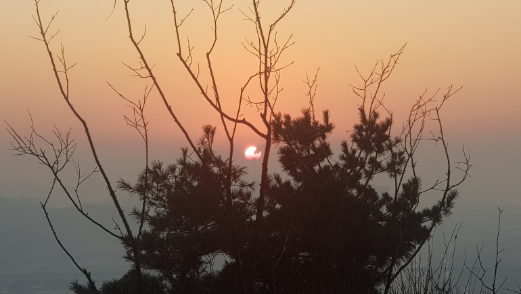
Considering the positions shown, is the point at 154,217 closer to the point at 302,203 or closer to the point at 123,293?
the point at 123,293

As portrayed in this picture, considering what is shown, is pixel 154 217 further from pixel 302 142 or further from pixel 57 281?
pixel 57 281

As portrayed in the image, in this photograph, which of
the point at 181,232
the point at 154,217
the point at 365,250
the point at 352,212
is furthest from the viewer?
the point at 154,217

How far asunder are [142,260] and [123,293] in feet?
3.38

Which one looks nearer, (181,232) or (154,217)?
(181,232)

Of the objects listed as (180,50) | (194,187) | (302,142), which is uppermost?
(302,142)

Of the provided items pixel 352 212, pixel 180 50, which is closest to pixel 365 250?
pixel 352 212

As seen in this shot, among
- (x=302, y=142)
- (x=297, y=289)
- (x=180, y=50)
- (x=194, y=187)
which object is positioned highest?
(x=302, y=142)

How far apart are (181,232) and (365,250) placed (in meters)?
4.10

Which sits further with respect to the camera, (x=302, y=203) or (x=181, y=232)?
(x=181, y=232)

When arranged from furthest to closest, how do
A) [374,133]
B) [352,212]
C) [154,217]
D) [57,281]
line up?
[57,281] → [374,133] → [154,217] → [352,212]

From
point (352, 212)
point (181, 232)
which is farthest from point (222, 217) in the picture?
point (352, 212)

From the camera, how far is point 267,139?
17.7ft

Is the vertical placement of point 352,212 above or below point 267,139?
above

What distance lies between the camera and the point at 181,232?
39.5 feet
